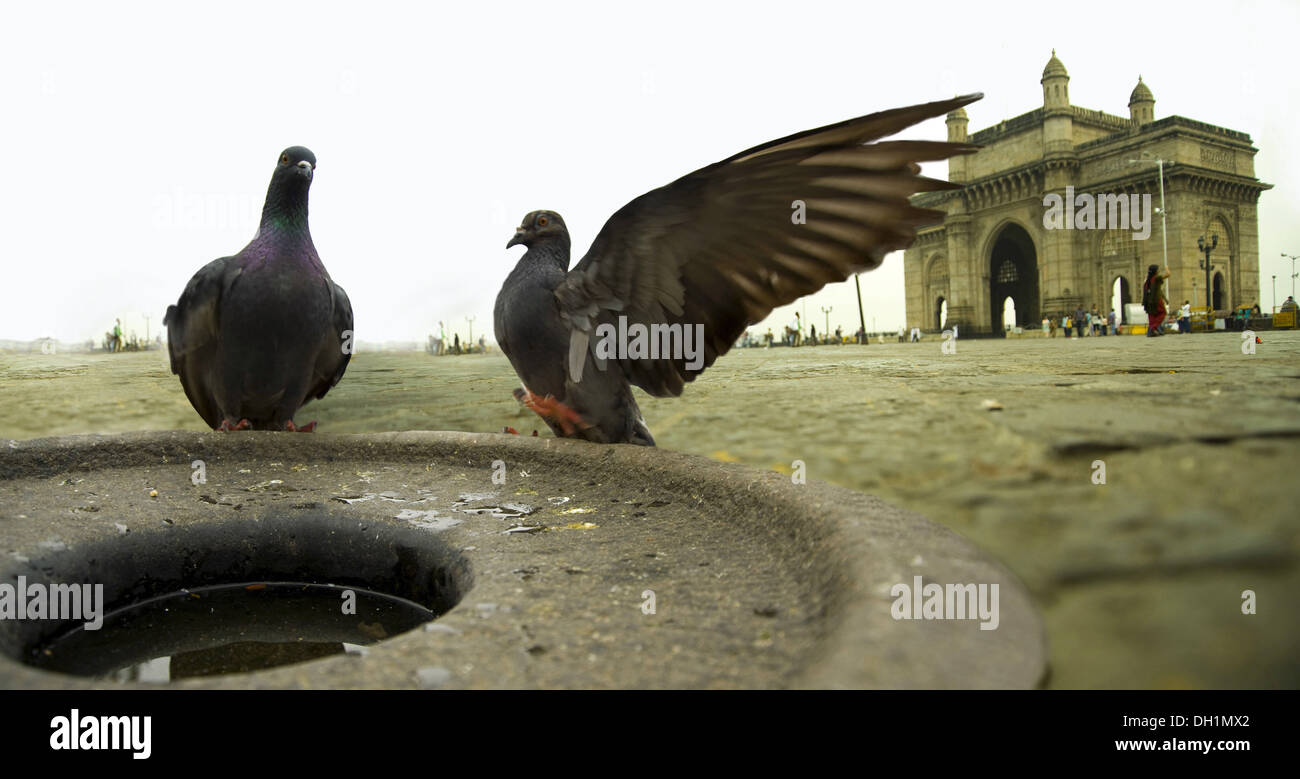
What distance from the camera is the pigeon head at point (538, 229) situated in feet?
10.6

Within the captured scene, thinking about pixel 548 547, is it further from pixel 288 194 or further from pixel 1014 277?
pixel 1014 277

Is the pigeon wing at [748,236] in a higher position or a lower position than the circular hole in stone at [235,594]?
higher

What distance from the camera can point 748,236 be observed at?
262 cm

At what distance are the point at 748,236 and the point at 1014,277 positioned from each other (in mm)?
55510

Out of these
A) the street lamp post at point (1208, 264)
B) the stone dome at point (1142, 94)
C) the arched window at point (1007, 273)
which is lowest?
the street lamp post at point (1208, 264)

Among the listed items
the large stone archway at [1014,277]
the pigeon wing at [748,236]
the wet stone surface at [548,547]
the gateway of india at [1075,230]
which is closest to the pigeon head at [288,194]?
the wet stone surface at [548,547]

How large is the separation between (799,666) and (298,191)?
3562 mm

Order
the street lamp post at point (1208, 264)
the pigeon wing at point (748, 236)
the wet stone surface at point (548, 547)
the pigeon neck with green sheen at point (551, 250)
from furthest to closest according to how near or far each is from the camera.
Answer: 1. the street lamp post at point (1208, 264)
2. the pigeon neck with green sheen at point (551, 250)
3. the pigeon wing at point (748, 236)
4. the wet stone surface at point (548, 547)

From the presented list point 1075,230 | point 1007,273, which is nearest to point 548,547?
point 1075,230

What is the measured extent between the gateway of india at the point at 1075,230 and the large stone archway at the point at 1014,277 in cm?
10

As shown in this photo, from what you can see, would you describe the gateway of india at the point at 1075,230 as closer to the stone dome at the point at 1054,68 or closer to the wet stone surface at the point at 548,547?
the stone dome at the point at 1054,68

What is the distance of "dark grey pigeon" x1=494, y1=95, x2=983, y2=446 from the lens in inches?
90.0

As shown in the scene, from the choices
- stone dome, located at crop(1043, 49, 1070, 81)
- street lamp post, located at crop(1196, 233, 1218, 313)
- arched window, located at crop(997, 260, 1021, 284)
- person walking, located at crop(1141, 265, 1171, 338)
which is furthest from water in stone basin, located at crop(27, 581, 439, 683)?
arched window, located at crop(997, 260, 1021, 284)
